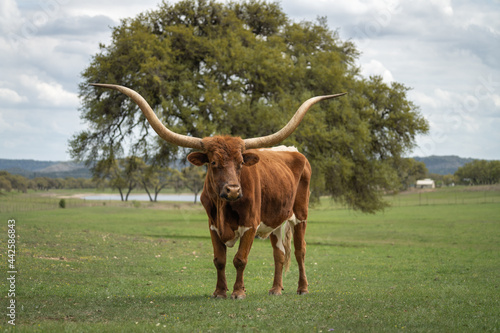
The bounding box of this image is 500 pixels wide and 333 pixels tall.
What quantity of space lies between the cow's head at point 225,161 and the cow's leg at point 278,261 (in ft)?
7.48

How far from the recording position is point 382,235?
1379 inches

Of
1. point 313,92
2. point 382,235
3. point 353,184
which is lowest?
point 382,235

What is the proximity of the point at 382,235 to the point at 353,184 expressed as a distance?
558 centimetres

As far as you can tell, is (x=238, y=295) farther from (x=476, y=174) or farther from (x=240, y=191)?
(x=476, y=174)

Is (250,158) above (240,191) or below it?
above

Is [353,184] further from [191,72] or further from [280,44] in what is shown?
[191,72]

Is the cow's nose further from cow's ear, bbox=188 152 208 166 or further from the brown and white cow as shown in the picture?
cow's ear, bbox=188 152 208 166

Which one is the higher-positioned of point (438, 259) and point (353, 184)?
point (353, 184)

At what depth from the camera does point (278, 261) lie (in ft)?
34.5

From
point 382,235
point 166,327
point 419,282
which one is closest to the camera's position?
point 166,327

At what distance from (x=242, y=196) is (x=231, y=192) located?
614 millimetres

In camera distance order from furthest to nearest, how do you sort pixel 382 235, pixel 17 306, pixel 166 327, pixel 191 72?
1. pixel 382 235
2. pixel 191 72
3. pixel 17 306
4. pixel 166 327

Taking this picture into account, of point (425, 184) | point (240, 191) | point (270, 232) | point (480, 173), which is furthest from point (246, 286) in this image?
point (425, 184)

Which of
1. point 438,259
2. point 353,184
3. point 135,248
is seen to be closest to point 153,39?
point 135,248
